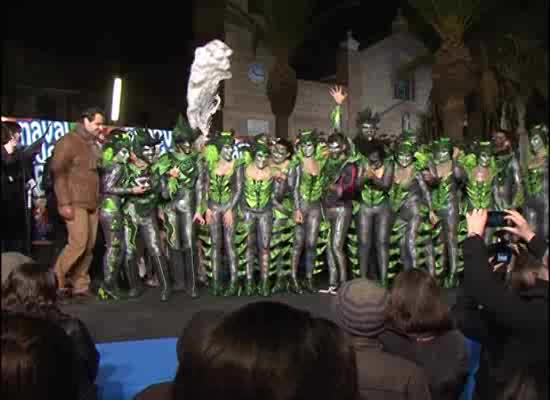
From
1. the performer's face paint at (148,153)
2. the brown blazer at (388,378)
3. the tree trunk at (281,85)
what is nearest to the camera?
the brown blazer at (388,378)

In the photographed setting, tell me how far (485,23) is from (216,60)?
2885 millimetres

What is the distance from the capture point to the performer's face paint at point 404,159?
19.0ft

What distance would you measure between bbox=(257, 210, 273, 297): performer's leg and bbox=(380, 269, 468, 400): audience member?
330cm

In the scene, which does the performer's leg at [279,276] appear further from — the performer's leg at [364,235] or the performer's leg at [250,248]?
the performer's leg at [364,235]

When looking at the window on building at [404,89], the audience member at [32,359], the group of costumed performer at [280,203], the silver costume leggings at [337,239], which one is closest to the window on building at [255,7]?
the window on building at [404,89]

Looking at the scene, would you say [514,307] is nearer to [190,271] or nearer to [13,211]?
[13,211]

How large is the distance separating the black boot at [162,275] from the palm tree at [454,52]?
8.57 feet

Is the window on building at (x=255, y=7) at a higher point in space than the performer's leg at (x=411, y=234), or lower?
higher

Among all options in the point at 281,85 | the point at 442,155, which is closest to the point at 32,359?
the point at 442,155

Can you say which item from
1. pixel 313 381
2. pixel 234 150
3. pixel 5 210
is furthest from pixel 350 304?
pixel 234 150

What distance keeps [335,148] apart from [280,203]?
0.68m

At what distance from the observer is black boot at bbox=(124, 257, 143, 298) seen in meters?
5.54

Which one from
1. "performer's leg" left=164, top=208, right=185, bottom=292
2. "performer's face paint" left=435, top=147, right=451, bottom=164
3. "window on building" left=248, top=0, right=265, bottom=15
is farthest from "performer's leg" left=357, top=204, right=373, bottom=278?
"window on building" left=248, top=0, right=265, bottom=15

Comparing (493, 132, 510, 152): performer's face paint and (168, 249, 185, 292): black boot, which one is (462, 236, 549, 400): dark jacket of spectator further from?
(168, 249, 185, 292): black boot
